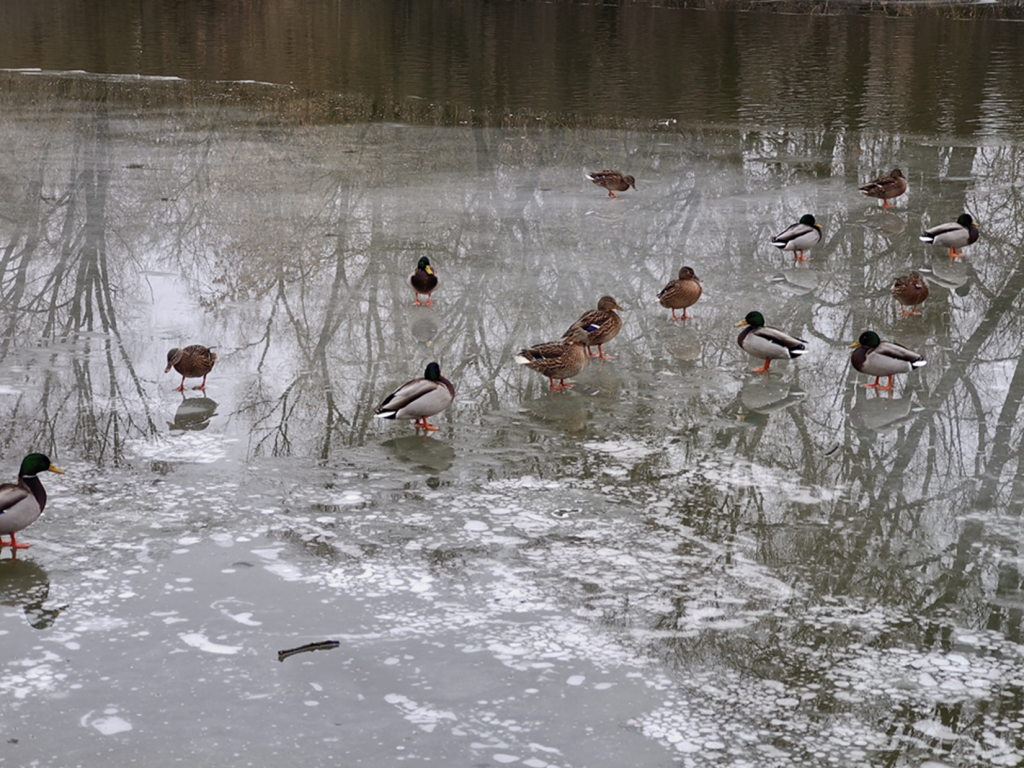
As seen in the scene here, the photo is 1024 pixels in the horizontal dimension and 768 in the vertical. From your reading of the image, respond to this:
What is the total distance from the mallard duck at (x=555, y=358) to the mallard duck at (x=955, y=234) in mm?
5022

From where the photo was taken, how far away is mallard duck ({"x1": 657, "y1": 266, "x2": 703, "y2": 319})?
995 centimetres

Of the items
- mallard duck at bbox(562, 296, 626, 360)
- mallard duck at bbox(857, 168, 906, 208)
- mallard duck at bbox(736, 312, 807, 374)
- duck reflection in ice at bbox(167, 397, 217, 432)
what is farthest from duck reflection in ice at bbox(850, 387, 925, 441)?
mallard duck at bbox(857, 168, 906, 208)

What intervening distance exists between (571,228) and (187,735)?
9199mm

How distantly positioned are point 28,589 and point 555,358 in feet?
13.3

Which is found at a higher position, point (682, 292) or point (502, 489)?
point (682, 292)

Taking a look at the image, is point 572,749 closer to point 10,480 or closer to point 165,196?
point 10,480

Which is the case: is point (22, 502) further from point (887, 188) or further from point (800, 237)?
point (887, 188)

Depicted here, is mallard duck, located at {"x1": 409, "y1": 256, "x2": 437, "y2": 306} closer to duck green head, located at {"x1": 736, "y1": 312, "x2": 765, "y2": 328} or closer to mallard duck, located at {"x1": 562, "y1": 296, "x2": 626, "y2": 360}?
mallard duck, located at {"x1": 562, "y1": 296, "x2": 626, "y2": 360}

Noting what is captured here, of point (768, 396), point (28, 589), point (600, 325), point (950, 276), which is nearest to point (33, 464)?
point (28, 589)

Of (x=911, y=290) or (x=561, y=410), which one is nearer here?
(x=561, y=410)

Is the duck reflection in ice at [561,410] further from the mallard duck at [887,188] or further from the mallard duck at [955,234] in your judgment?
the mallard duck at [887,188]

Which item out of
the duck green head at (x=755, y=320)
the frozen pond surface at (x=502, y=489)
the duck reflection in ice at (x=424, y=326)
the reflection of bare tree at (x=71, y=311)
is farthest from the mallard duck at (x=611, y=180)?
the reflection of bare tree at (x=71, y=311)

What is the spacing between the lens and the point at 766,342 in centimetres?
881

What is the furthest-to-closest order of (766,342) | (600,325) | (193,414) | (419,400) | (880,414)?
(600,325) → (766,342) → (880,414) → (193,414) → (419,400)
